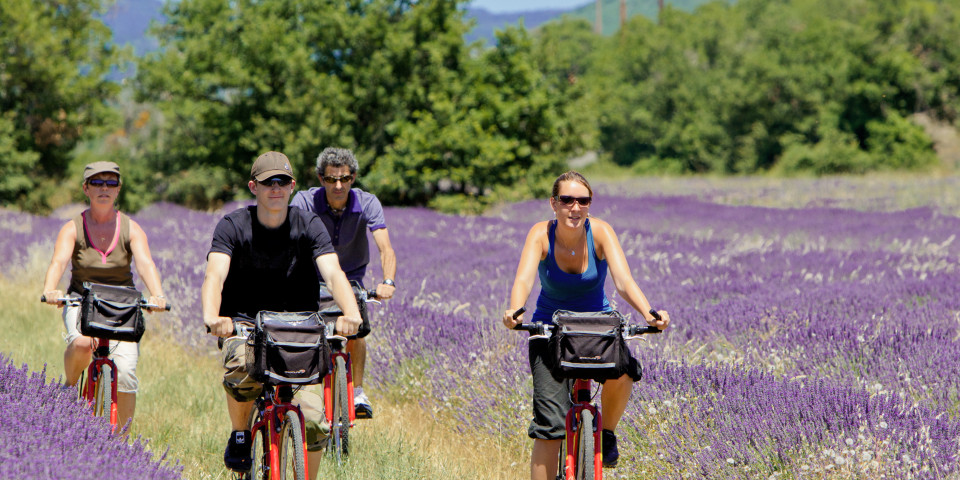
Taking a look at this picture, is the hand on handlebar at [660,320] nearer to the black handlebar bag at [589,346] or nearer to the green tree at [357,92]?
the black handlebar bag at [589,346]

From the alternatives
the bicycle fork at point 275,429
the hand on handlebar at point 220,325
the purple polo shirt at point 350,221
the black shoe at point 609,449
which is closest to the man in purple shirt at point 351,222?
the purple polo shirt at point 350,221

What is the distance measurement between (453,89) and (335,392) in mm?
21076

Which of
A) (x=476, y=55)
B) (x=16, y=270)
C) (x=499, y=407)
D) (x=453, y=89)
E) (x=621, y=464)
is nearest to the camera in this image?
(x=621, y=464)

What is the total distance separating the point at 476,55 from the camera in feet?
90.2

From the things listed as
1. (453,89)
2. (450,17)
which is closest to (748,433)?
(453,89)

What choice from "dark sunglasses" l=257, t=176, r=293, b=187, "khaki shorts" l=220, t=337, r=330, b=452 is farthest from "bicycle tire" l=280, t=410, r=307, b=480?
"dark sunglasses" l=257, t=176, r=293, b=187

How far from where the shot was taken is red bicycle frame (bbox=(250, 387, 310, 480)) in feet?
11.0

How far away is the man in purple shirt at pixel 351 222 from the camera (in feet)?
16.5

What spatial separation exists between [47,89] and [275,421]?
3205 cm

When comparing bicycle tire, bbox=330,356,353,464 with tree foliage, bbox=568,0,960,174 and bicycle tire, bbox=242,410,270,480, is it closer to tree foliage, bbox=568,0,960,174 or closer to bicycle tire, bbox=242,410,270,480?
bicycle tire, bbox=242,410,270,480

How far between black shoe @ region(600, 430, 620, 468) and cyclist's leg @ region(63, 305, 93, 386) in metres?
2.81

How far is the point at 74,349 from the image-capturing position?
463 centimetres

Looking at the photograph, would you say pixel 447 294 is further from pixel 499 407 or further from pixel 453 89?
pixel 453 89

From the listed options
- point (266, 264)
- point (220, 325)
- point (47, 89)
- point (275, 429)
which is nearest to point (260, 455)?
point (275, 429)
